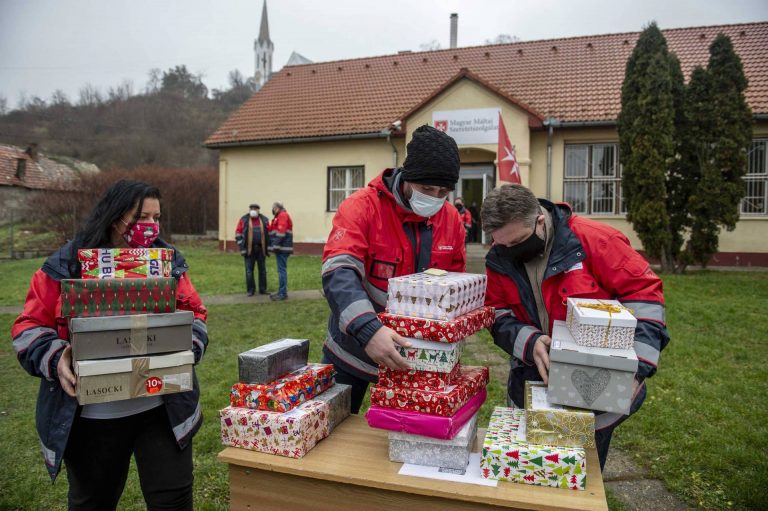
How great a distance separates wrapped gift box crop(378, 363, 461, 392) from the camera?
2215 millimetres

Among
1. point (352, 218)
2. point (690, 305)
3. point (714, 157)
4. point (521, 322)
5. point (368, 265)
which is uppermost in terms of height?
point (714, 157)

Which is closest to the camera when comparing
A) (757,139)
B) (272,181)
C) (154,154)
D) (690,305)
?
(690,305)

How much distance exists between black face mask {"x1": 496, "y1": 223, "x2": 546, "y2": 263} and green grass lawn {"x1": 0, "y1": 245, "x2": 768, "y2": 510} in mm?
2110

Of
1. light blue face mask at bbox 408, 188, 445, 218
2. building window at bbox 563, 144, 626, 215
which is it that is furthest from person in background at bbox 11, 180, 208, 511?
building window at bbox 563, 144, 626, 215

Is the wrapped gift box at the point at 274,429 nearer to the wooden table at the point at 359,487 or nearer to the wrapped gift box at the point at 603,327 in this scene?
the wooden table at the point at 359,487

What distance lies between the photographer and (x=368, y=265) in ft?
8.89

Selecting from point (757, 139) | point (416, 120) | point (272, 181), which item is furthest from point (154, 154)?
point (757, 139)

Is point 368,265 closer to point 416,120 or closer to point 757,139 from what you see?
point 416,120

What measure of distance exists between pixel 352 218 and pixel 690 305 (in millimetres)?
8121

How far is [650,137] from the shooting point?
12.7 meters

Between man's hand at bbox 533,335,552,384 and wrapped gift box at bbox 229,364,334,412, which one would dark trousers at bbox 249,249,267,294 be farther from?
man's hand at bbox 533,335,552,384

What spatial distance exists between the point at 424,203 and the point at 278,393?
3.56 ft

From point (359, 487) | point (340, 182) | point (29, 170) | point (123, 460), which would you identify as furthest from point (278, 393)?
point (29, 170)

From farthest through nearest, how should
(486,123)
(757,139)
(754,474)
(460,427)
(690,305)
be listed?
(486,123)
(757,139)
(690,305)
(754,474)
(460,427)
